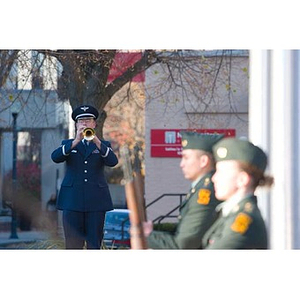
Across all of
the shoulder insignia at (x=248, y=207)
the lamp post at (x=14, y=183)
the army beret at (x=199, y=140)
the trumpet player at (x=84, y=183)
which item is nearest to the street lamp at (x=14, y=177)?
the lamp post at (x=14, y=183)

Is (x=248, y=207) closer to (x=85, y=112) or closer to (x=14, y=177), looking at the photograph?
(x=85, y=112)

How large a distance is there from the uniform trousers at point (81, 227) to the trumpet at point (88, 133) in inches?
20.0

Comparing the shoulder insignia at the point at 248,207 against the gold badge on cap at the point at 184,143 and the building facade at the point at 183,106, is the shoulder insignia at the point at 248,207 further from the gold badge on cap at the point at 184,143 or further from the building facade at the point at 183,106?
the gold badge on cap at the point at 184,143

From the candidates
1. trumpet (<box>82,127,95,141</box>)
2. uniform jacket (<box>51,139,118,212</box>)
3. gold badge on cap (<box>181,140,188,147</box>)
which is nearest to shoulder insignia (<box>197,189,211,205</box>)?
gold badge on cap (<box>181,140,188,147</box>)

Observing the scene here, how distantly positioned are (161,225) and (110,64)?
114cm

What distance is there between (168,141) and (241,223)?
0.75 metres

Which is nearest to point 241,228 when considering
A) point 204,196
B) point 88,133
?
point 204,196

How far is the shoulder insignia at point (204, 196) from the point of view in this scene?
19.3ft

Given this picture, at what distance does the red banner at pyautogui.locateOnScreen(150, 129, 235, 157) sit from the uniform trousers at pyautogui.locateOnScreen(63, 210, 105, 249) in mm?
599

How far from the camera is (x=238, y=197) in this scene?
5.83 metres

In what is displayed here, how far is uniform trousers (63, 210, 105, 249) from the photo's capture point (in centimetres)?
609

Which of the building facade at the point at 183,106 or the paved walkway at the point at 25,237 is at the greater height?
the building facade at the point at 183,106
